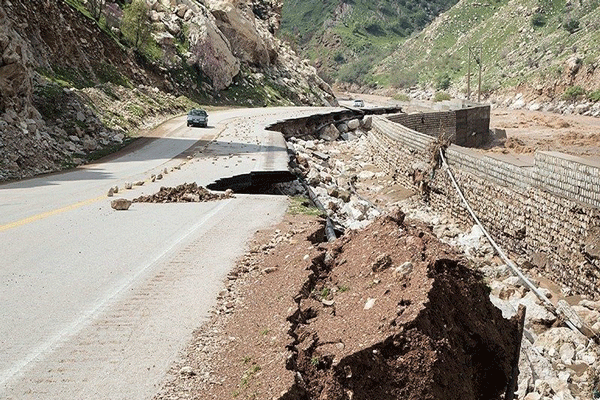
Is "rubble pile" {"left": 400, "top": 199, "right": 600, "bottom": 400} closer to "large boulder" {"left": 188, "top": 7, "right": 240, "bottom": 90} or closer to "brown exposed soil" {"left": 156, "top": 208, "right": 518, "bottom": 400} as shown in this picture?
"brown exposed soil" {"left": 156, "top": 208, "right": 518, "bottom": 400}

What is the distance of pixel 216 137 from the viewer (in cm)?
3109

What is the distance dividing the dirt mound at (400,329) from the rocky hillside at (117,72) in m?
15.0

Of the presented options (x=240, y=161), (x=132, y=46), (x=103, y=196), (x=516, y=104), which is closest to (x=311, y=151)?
(x=240, y=161)

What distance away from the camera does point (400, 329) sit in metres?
5.49

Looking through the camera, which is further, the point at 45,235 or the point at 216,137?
the point at 216,137

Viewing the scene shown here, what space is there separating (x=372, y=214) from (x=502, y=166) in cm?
351

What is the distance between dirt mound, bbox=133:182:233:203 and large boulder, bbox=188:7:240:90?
38971 mm

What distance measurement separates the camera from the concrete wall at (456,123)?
36.7 meters

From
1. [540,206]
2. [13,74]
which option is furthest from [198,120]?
[540,206]

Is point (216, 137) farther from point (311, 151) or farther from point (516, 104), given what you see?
point (516, 104)

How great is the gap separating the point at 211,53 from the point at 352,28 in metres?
106

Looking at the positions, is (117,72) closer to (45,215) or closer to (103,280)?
(45,215)

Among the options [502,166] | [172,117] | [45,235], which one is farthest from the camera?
[172,117]

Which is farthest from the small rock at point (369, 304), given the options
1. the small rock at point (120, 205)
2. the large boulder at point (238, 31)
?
the large boulder at point (238, 31)
